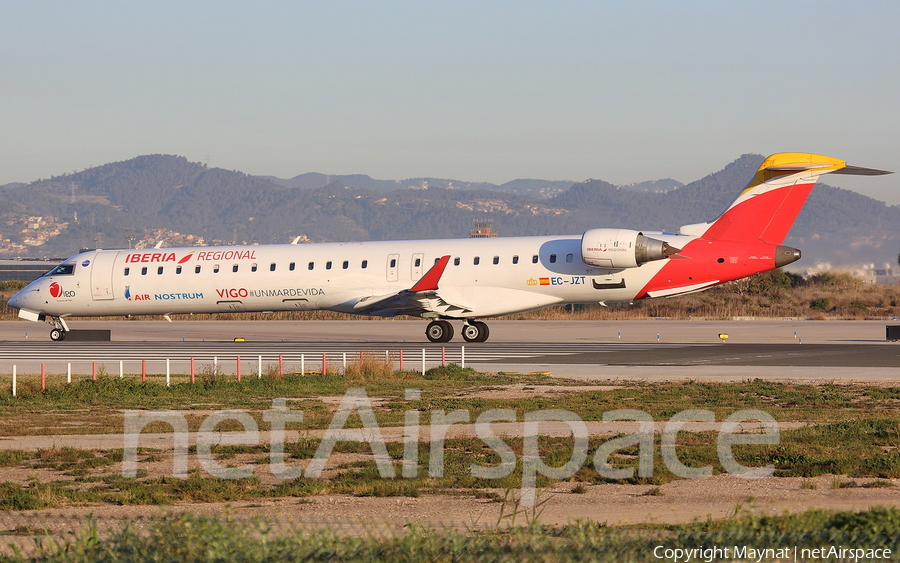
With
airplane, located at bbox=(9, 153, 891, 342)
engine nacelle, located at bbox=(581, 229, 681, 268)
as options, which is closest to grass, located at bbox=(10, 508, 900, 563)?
engine nacelle, located at bbox=(581, 229, 681, 268)

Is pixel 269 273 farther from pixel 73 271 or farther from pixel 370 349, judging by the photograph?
Answer: pixel 73 271

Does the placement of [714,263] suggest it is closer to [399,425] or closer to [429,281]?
[429,281]

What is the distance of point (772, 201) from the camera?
116 feet

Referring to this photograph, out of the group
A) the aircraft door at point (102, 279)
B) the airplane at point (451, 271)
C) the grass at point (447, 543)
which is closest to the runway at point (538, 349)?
the airplane at point (451, 271)

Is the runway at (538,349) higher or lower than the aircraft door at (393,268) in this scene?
lower

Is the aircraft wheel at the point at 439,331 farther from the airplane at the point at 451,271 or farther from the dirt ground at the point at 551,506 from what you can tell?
the dirt ground at the point at 551,506

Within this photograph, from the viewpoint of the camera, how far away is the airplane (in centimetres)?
3541

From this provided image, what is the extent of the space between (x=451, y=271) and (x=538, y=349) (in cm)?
527

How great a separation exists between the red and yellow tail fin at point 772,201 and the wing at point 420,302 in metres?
9.89

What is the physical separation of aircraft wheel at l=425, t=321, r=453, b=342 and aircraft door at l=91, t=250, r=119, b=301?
1318 cm

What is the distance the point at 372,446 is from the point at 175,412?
584 centimetres

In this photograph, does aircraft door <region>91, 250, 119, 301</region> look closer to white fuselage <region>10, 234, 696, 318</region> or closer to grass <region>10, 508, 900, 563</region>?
white fuselage <region>10, 234, 696, 318</region>

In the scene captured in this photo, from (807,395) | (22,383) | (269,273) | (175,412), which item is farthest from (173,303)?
(807,395)

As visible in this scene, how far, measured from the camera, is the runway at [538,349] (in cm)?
2692
